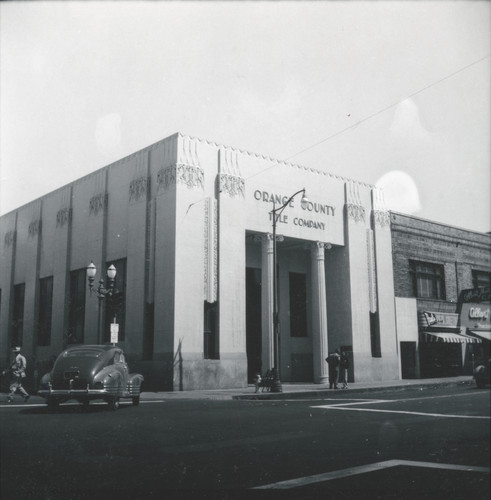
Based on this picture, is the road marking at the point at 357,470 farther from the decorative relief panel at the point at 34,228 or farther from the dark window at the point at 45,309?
the decorative relief panel at the point at 34,228

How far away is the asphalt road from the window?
2134 centimetres

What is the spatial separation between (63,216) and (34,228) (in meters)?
3.71

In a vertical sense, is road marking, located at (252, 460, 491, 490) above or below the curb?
above

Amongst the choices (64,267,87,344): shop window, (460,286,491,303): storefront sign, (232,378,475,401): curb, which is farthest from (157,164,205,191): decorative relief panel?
(460,286,491,303): storefront sign

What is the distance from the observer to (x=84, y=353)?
1490 centimetres

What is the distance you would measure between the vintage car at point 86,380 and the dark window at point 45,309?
59.1ft

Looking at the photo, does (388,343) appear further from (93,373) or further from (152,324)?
(93,373)

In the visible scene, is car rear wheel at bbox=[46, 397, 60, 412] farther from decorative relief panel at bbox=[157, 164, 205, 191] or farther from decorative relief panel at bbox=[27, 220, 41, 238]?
decorative relief panel at bbox=[27, 220, 41, 238]

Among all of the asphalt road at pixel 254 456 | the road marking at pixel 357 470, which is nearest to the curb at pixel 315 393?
the asphalt road at pixel 254 456

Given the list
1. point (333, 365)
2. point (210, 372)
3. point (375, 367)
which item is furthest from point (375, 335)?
point (210, 372)

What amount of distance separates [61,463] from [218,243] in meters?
19.0

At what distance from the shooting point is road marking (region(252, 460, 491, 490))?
5484 millimetres

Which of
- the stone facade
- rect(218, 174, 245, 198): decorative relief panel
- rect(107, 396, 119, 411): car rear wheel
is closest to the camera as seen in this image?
rect(107, 396, 119, 411): car rear wheel

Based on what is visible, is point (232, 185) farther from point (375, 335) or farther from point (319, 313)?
point (375, 335)
